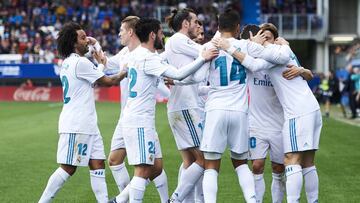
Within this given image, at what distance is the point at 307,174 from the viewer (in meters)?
10.3

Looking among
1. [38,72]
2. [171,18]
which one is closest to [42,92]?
[38,72]

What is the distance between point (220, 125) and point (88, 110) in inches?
67.1

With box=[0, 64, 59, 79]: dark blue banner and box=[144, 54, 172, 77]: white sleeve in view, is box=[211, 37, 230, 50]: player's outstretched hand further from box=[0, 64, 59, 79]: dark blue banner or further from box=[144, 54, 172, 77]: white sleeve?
box=[0, 64, 59, 79]: dark blue banner

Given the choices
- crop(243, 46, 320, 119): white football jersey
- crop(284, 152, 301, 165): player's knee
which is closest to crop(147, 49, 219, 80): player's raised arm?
crop(243, 46, 320, 119): white football jersey

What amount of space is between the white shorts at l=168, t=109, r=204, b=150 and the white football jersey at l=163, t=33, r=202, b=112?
84 millimetres

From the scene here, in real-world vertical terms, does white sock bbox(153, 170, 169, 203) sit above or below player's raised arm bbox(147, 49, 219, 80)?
below

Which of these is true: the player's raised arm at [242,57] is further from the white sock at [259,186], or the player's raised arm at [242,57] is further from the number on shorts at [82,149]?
the number on shorts at [82,149]

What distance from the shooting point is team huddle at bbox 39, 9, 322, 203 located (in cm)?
991

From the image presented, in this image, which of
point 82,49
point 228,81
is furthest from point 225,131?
point 82,49

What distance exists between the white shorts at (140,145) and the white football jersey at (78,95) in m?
0.60

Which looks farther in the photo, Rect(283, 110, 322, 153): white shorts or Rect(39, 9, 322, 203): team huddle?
Rect(283, 110, 322, 153): white shorts

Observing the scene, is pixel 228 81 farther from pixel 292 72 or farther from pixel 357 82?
pixel 357 82

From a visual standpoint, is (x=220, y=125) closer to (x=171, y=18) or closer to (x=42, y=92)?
(x=171, y=18)

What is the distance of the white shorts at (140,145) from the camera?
9.91m
